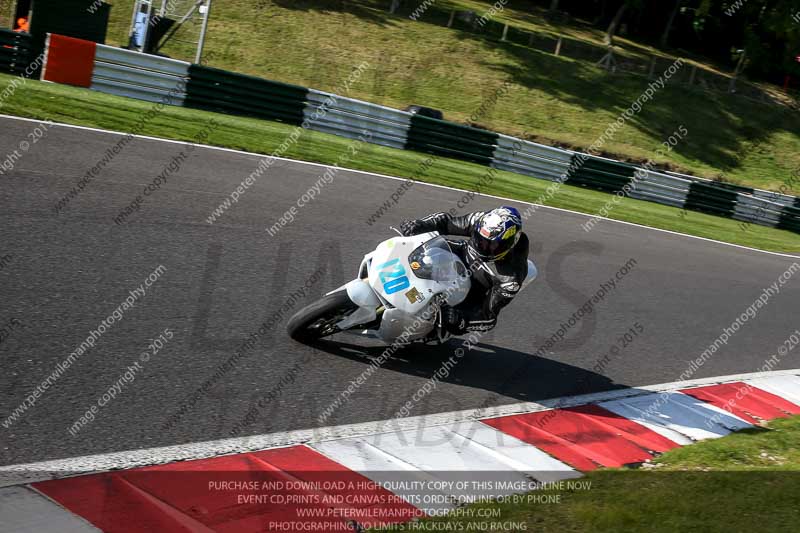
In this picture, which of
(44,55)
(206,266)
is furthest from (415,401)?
(44,55)

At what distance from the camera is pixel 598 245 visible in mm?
14375

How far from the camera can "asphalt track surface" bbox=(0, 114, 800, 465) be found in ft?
17.8

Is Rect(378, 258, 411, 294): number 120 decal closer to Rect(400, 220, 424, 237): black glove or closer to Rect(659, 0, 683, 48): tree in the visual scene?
Rect(400, 220, 424, 237): black glove

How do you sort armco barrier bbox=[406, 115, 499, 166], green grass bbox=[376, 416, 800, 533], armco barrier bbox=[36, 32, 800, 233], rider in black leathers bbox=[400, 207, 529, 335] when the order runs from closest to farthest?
green grass bbox=[376, 416, 800, 533] → rider in black leathers bbox=[400, 207, 529, 335] → armco barrier bbox=[36, 32, 800, 233] → armco barrier bbox=[406, 115, 499, 166]

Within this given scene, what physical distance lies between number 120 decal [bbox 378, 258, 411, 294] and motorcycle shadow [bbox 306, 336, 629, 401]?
2.45 feet

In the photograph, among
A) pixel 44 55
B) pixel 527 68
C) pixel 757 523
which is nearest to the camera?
pixel 757 523

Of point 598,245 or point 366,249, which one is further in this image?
point 598,245

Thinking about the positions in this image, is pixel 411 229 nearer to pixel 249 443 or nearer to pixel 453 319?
pixel 453 319

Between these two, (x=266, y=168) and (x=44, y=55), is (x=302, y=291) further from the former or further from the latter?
(x=44, y=55)

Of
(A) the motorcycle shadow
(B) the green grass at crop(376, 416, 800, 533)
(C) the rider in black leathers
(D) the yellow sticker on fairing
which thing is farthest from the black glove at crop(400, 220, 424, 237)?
(B) the green grass at crop(376, 416, 800, 533)

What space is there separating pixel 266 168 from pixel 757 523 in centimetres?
1023

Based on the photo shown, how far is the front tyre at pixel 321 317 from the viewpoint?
21.5 feet

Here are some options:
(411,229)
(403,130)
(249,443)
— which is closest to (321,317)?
(411,229)

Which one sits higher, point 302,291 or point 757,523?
point 757,523
